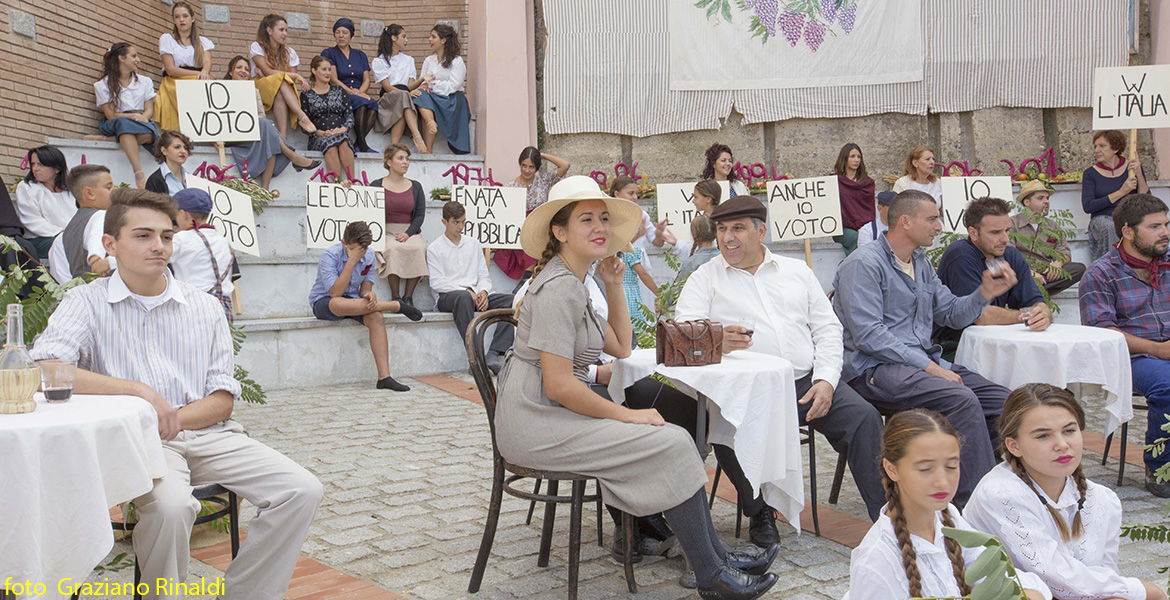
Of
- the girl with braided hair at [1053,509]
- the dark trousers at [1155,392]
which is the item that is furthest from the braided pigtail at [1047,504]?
the dark trousers at [1155,392]

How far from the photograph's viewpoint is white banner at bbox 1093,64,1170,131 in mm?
8750

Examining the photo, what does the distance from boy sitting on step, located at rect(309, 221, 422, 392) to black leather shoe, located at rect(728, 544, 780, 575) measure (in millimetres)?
4885

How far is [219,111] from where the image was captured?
28.6 ft

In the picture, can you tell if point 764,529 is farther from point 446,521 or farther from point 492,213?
point 492,213

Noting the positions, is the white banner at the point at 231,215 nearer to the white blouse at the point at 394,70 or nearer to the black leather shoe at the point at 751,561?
the white blouse at the point at 394,70

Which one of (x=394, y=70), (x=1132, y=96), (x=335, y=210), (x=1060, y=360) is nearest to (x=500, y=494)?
(x=1060, y=360)

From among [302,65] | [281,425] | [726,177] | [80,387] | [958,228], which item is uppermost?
[302,65]

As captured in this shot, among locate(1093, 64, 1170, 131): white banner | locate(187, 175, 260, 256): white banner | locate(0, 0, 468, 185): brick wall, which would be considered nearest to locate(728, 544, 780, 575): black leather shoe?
locate(187, 175, 260, 256): white banner

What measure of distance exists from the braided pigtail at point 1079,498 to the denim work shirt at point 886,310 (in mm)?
1708

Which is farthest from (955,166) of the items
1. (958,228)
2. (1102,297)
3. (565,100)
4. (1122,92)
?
(1102,297)

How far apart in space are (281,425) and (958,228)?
5.50m

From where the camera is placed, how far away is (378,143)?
477 inches

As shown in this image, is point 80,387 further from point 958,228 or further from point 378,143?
point 378,143

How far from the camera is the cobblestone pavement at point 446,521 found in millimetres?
3924
